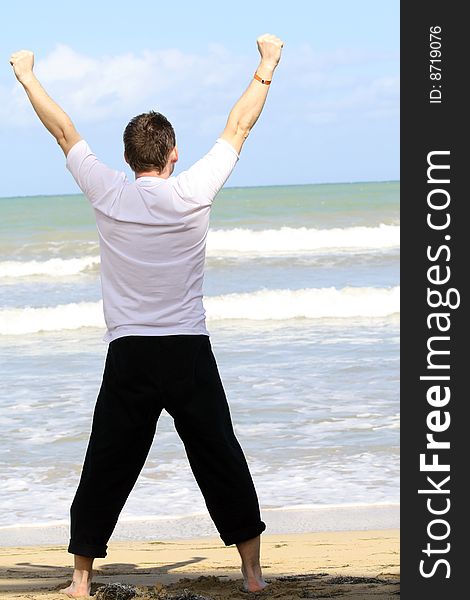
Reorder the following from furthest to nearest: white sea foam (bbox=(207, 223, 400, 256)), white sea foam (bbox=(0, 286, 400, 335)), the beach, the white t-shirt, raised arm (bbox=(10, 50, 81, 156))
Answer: white sea foam (bbox=(207, 223, 400, 256)) < white sea foam (bbox=(0, 286, 400, 335)) < the beach < raised arm (bbox=(10, 50, 81, 156)) < the white t-shirt

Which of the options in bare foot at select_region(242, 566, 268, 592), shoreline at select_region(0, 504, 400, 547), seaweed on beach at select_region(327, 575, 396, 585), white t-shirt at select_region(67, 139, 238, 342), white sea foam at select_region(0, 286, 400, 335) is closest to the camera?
white t-shirt at select_region(67, 139, 238, 342)

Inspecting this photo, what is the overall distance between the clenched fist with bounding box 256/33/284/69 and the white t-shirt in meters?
0.50

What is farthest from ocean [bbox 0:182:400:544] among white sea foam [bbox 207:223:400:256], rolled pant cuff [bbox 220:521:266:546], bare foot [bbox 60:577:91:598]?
white sea foam [bbox 207:223:400:256]

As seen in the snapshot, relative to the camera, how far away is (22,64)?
391cm

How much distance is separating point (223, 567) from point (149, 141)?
206cm

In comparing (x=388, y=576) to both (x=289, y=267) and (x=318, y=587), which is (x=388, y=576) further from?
(x=289, y=267)

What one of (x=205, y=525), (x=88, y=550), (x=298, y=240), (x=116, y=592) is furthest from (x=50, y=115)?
(x=298, y=240)

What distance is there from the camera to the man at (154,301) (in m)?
3.71

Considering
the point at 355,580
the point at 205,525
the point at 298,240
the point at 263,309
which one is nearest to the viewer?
the point at 355,580

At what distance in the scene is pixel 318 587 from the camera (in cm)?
417

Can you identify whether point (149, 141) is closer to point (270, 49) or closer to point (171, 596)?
point (270, 49)

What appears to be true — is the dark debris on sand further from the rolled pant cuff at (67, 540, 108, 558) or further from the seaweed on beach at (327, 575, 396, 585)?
the seaweed on beach at (327, 575, 396, 585)

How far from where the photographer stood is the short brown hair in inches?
146

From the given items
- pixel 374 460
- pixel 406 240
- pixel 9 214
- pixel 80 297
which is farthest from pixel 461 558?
pixel 9 214
